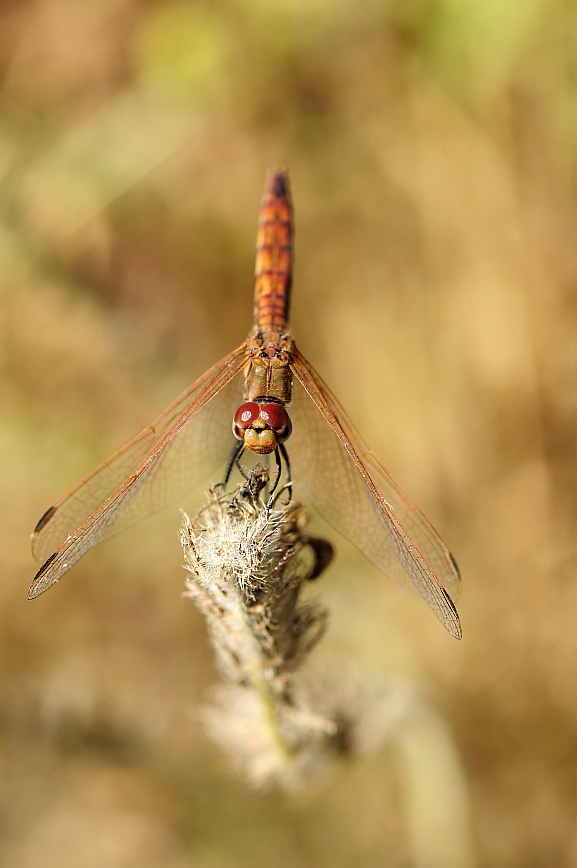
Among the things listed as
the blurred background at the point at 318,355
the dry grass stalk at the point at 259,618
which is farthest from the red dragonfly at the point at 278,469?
the blurred background at the point at 318,355

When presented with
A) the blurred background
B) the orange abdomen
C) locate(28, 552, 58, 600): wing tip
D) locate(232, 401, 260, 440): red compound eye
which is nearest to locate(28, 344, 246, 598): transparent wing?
locate(28, 552, 58, 600): wing tip

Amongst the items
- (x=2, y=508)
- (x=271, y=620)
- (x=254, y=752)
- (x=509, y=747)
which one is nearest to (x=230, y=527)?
(x=271, y=620)

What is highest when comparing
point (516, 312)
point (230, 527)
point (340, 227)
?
point (340, 227)

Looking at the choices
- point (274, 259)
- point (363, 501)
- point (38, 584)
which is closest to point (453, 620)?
point (363, 501)

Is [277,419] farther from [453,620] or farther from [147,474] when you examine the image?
[453,620]

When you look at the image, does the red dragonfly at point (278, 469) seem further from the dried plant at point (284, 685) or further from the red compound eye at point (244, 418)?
the dried plant at point (284, 685)

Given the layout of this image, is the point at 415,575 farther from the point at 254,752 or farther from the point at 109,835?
the point at 109,835
